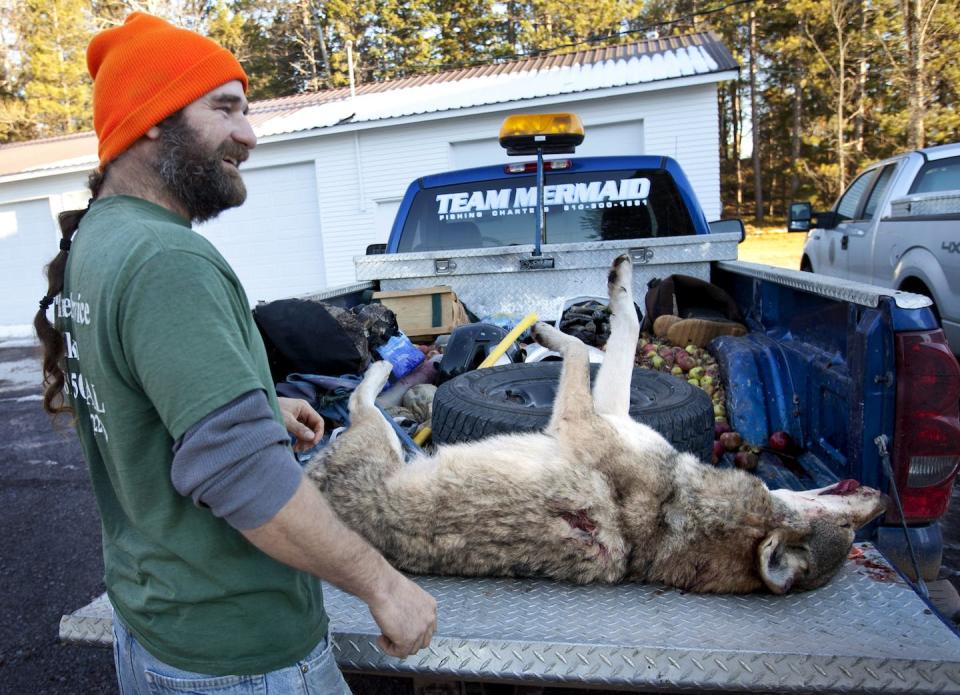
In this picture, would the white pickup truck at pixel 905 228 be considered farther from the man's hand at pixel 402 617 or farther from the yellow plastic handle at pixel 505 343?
the man's hand at pixel 402 617

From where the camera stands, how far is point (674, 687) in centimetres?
180

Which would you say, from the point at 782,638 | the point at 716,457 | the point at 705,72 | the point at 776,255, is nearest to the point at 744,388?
the point at 716,457

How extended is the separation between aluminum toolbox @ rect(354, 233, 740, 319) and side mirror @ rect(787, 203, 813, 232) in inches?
202

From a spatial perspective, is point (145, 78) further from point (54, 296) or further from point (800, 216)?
point (800, 216)

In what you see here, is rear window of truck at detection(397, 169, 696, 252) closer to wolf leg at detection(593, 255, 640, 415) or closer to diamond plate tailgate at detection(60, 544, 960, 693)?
wolf leg at detection(593, 255, 640, 415)

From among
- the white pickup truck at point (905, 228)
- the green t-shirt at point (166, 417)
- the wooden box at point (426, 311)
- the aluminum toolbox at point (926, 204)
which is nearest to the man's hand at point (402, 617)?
the green t-shirt at point (166, 417)

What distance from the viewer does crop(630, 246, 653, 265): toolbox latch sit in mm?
4867

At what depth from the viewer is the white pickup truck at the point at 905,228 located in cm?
696

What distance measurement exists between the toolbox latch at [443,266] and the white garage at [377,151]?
9870mm

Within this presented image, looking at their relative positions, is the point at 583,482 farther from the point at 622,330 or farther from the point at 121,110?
the point at 121,110

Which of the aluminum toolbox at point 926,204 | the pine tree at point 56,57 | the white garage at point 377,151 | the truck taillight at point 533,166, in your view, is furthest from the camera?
the pine tree at point 56,57

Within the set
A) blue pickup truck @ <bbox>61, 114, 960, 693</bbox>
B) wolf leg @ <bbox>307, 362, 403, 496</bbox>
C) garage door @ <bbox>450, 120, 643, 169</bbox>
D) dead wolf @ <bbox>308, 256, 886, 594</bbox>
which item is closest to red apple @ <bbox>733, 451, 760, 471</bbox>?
blue pickup truck @ <bbox>61, 114, 960, 693</bbox>

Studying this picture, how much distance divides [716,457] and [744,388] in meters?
0.39

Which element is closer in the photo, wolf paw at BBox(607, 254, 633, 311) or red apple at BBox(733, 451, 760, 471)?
red apple at BBox(733, 451, 760, 471)
